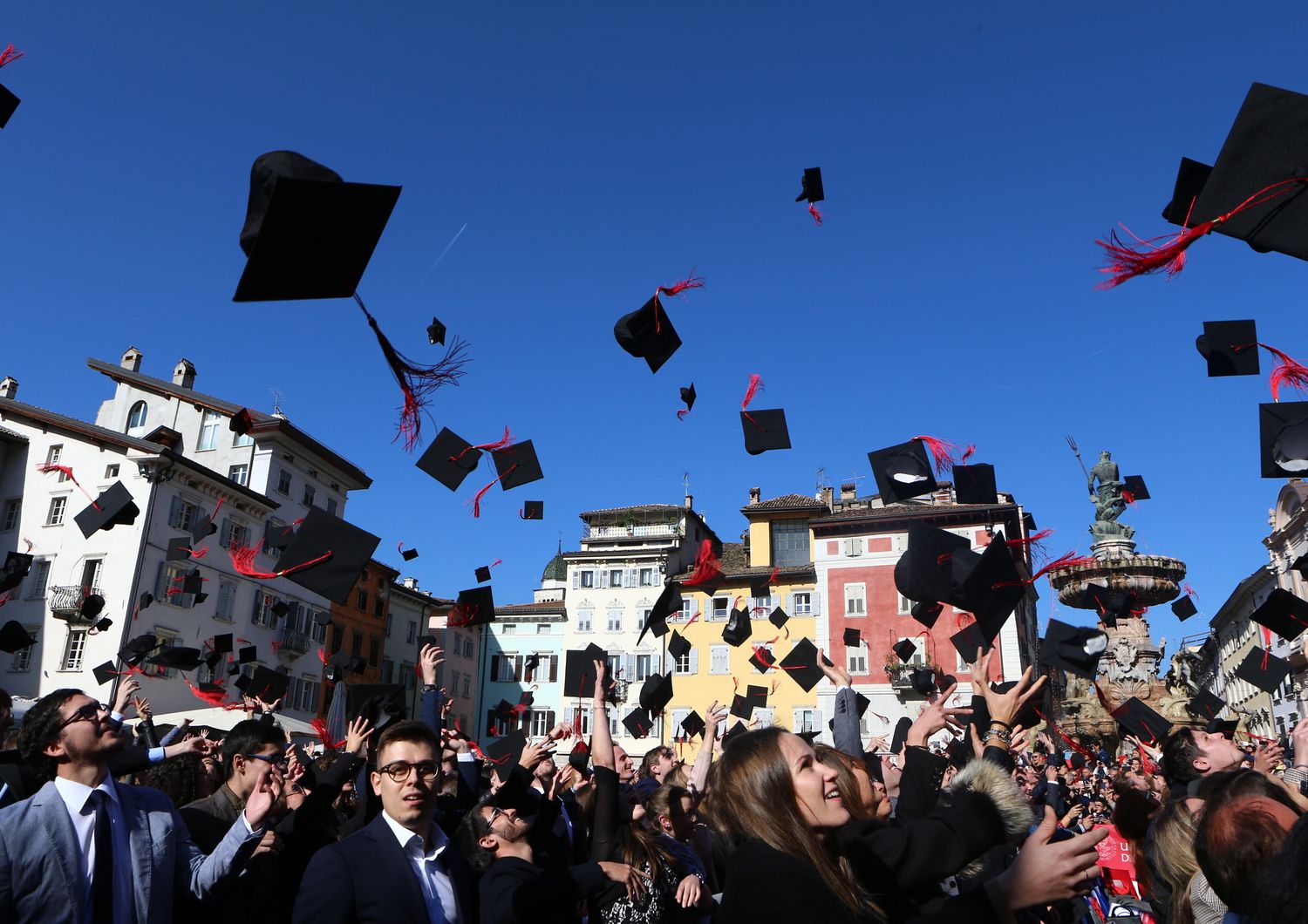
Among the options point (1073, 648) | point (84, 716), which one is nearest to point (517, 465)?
point (1073, 648)

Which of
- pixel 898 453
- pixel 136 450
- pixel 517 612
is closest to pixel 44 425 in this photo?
pixel 136 450

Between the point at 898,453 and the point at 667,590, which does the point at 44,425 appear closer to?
the point at 667,590

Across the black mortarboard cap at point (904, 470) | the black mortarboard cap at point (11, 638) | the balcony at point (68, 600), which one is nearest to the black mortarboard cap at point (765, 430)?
the black mortarboard cap at point (904, 470)

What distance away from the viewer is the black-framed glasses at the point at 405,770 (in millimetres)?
3279

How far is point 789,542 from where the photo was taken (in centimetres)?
4775

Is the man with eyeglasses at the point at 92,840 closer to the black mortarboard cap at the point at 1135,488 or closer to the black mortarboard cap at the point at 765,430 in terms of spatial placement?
the black mortarboard cap at the point at 765,430

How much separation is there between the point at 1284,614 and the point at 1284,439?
307 cm

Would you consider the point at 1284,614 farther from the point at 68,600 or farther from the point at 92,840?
the point at 68,600

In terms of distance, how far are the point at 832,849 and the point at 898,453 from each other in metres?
9.70

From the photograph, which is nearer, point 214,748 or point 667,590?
point 214,748

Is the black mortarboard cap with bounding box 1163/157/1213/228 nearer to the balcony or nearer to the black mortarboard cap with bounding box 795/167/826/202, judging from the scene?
the black mortarboard cap with bounding box 795/167/826/202

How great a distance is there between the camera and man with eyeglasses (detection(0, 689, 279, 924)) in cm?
296

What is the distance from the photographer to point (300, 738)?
74.2ft

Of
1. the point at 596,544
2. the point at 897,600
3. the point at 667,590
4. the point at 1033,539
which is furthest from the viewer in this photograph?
the point at 596,544
